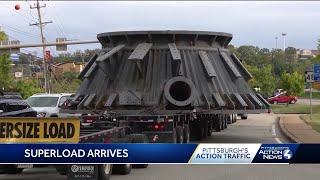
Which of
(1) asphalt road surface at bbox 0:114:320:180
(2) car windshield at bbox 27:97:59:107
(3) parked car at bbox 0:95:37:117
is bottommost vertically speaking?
(1) asphalt road surface at bbox 0:114:320:180

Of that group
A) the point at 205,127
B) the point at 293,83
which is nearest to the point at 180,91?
the point at 205,127

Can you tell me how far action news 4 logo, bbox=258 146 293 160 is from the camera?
311 inches

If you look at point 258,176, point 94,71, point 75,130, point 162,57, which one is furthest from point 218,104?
point 75,130

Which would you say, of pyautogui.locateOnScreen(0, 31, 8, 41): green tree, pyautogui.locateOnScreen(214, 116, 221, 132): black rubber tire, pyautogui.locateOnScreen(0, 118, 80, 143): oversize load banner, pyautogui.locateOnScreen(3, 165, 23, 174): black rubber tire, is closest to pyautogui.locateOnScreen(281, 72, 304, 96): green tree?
pyautogui.locateOnScreen(0, 31, 8, 41): green tree

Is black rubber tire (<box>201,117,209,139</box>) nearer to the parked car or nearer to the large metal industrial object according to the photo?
the large metal industrial object

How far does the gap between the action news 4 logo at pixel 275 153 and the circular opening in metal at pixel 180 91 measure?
9675mm

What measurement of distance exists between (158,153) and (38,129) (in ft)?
6.53

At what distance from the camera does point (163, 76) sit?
18219mm

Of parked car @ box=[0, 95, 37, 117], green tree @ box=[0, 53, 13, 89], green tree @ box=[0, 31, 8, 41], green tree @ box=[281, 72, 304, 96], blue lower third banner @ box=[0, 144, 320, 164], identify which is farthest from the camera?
green tree @ box=[0, 31, 8, 41]

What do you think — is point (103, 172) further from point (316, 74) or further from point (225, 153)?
point (316, 74)

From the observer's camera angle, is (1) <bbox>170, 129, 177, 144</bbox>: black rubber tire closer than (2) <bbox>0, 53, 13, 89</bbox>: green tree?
Yes

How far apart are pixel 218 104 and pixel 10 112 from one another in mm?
6546

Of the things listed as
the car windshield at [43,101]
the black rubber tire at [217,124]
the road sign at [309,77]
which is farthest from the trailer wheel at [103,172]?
the road sign at [309,77]

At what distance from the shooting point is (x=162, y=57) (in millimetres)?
18375
